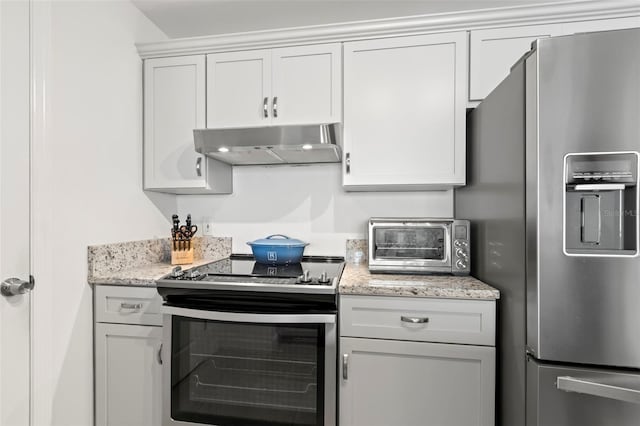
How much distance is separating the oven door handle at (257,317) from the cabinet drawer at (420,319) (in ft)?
0.38

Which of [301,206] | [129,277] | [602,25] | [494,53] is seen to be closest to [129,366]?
[129,277]

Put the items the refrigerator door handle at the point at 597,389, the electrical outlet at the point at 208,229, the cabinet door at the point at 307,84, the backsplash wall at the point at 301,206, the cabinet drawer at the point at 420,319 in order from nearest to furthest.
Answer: the refrigerator door handle at the point at 597,389
the cabinet drawer at the point at 420,319
the cabinet door at the point at 307,84
the backsplash wall at the point at 301,206
the electrical outlet at the point at 208,229

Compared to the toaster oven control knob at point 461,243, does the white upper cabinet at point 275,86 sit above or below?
above

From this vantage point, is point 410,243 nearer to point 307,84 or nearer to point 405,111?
point 405,111

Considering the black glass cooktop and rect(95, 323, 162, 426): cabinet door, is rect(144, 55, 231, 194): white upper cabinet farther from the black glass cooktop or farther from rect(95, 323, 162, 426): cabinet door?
rect(95, 323, 162, 426): cabinet door

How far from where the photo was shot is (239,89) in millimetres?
1827

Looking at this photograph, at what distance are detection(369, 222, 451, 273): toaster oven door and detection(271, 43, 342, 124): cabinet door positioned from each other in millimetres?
673

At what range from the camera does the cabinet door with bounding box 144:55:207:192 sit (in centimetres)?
187

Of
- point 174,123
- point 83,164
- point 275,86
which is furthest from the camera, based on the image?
point 174,123

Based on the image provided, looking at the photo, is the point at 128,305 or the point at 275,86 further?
the point at 275,86

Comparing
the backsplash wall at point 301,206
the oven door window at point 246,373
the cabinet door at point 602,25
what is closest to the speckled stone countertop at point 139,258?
the backsplash wall at point 301,206

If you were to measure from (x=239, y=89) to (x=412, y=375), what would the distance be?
1.70 meters

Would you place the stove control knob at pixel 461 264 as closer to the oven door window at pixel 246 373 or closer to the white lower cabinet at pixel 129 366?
the oven door window at pixel 246 373

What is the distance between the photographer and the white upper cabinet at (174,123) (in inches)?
73.6
